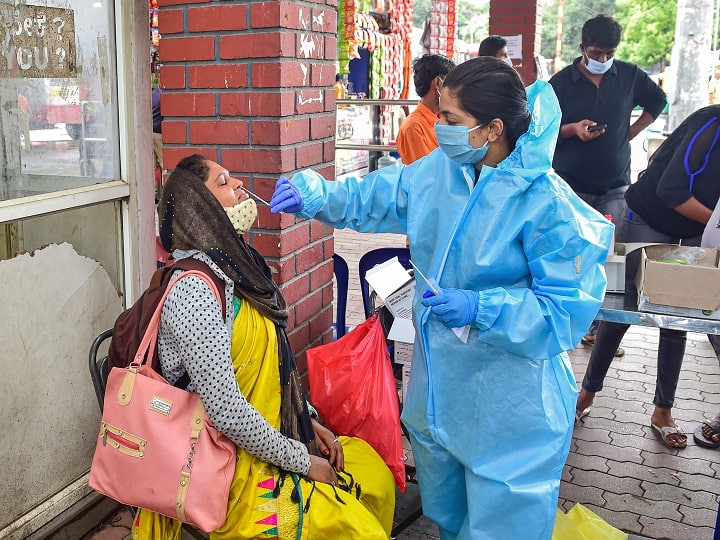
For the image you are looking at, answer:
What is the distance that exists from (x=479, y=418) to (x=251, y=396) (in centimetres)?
66

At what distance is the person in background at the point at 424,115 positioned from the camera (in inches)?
168

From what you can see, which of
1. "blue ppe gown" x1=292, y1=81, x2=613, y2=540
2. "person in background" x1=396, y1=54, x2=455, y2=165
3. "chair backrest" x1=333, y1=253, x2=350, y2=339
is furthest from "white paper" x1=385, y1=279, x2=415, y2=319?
"person in background" x1=396, y1=54, x2=455, y2=165

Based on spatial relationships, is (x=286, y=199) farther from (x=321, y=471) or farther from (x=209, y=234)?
(x=321, y=471)

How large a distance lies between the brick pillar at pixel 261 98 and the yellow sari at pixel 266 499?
649 millimetres

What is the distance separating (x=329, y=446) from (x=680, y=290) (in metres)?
1.24

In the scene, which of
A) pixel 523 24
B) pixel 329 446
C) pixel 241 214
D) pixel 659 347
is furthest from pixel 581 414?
pixel 523 24

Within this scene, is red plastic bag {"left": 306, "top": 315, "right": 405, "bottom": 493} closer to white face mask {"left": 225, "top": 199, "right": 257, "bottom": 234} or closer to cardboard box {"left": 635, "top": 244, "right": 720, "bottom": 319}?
white face mask {"left": 225, "top": 199, "right": 257, "bottom": 234}

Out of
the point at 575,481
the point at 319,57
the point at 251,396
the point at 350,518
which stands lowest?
the point at 575,481

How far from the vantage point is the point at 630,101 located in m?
4.67

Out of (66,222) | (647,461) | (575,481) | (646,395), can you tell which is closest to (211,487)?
(66,222)

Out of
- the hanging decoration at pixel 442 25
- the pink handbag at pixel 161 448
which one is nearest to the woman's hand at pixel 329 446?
the pink handbag at pixel 161 448

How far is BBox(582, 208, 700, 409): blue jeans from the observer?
3557mm

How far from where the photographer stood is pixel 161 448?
184 centimetres

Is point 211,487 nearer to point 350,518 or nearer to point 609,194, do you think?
point 350,518
